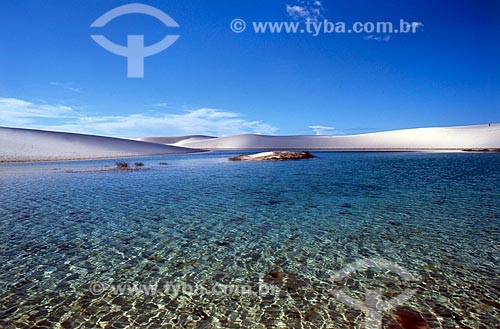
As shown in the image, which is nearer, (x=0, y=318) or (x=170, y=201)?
(x=0, y=318)

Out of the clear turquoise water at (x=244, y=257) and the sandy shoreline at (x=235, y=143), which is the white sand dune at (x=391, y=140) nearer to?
the sandy shoreline at (x=235, y=143)

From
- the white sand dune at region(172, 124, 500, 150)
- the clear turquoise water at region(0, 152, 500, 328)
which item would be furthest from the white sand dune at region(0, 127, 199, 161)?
the white sand dune at region(172, 124, 500, 150)

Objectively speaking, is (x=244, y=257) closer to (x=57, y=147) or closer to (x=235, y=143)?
(x=57, y=147)

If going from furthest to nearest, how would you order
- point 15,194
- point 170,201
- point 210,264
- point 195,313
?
point 15,194
point 170,201
point 210,264
point 195,313

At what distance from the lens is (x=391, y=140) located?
113875 mm

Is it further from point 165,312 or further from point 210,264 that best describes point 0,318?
point 210,264

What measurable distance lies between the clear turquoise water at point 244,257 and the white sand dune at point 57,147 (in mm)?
53194

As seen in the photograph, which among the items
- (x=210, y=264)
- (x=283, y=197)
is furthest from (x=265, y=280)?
(x=283, y=197)

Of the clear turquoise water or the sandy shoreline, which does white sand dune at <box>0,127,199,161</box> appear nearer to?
the sandy shoreline

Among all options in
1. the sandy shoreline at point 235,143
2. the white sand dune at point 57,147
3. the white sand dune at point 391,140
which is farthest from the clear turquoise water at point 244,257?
the white sand dune at point 391,140

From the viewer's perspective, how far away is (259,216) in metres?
10.4

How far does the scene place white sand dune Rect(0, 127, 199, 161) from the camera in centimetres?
5584

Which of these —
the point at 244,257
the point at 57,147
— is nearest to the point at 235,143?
the point at 57,147

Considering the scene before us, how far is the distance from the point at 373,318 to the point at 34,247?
819 cm
